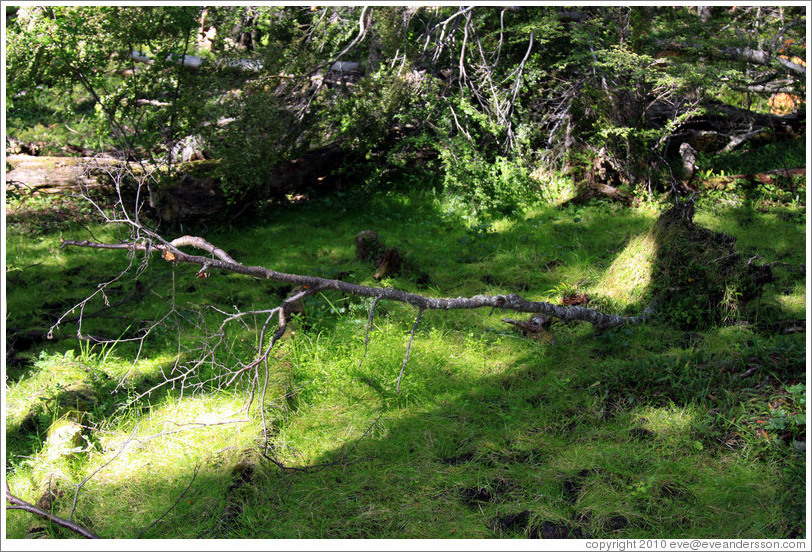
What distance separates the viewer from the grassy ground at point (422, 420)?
3338 millimetres

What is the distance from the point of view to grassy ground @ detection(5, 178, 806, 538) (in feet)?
11.0

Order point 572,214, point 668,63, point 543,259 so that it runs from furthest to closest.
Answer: point 572,214 < point 668,63 < point 543,259

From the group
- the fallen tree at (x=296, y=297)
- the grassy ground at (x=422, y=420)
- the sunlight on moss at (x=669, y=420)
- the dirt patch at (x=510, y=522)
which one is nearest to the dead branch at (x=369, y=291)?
the fallen tree at (x=296, y=297)

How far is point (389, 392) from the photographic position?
14.6ft

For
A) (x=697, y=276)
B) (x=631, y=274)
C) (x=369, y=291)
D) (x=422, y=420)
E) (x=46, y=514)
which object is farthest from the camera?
(x=631, y=274)

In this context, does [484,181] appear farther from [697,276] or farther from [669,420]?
[669,420]

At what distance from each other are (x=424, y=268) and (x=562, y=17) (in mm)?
4134

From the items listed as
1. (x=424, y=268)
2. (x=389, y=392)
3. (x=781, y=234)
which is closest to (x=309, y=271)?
(x=424, y=268)

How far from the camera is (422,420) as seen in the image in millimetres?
4156

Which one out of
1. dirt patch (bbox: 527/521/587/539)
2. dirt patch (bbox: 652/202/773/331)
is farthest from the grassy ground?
dirt patch (bbox: 652/202/773/331)

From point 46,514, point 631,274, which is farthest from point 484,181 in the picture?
point 46,514

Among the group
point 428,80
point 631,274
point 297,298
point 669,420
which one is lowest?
point 669,420

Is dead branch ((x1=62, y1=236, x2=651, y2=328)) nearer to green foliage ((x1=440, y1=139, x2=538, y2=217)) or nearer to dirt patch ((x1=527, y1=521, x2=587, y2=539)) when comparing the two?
dirt patch ((x1=527, y1=521, x2=587, y2=539))

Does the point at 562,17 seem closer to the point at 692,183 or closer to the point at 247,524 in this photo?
the point at 692,183
